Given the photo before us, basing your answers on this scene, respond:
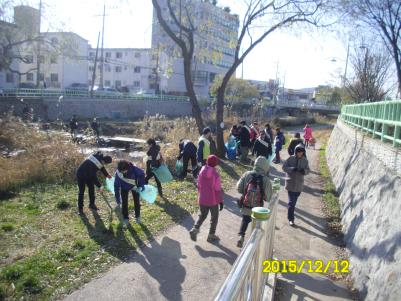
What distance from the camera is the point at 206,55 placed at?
55.6ft

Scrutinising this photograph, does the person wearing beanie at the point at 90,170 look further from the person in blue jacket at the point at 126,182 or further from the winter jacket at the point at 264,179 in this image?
the winter jacket at the point at 264,179

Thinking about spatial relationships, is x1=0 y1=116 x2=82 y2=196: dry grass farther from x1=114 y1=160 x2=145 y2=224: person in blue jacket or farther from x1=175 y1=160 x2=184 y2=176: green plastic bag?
x1=114 y1=160 x2=145 y2=224: person in blue jacket

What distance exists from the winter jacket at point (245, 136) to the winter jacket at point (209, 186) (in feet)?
26.5

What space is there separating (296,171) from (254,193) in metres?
1.90

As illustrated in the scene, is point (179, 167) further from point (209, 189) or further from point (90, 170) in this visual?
point (209, 189)

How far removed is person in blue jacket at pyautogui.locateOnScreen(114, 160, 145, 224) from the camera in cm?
716

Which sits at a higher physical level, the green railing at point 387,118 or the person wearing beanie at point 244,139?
the green railing at point 387,118

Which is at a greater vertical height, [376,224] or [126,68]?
[126,68]

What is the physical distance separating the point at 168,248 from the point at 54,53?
35020 mm

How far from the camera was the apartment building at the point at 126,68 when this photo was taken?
75688 millimetres

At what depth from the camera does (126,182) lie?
23.6 ft

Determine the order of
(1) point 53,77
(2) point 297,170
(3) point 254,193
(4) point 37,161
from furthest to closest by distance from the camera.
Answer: (1) point 53,77 < (4) point 37,161 < (2) point 297,170 < (3) point 254,193

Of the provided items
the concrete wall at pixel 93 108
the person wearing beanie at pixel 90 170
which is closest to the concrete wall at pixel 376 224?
the person wearing beanie at pixel 90 170

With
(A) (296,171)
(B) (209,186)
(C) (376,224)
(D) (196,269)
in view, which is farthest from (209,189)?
(C) (376,224)
